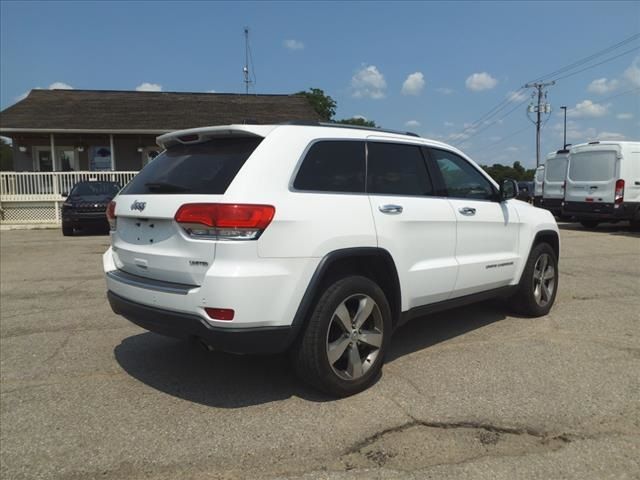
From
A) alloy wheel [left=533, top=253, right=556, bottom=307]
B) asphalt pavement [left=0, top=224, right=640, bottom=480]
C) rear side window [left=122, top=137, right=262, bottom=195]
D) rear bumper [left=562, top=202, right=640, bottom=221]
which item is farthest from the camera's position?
rear bumper [left=562, top=202, right=640, bottom=221]

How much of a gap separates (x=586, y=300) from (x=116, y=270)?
5529 millimetres

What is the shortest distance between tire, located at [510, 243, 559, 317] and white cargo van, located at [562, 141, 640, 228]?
35.0 ft

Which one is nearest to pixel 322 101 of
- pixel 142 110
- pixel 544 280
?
pixel 142 110

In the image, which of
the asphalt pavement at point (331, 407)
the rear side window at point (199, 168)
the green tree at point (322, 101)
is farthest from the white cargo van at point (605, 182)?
the green tree at point (322, 101)

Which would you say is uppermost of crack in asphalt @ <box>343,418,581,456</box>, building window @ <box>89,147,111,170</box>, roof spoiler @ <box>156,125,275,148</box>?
building window @ <box>89,147,111,170</box>

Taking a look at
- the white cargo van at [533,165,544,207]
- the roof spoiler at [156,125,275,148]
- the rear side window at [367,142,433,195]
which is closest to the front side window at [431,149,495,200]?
the rear side window at [367,142,433,195]

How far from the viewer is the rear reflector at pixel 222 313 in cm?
314

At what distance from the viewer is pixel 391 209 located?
3.96 meters

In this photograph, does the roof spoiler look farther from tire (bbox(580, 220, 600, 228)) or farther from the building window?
the building window

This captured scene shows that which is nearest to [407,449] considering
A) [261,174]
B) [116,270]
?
[261,174]

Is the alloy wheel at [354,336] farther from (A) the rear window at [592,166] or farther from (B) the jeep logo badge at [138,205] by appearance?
(A) the rear window at [592,166]

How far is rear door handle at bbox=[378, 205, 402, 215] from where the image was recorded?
3.90 metres

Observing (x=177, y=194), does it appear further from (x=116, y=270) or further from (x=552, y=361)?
(x=552, y=361)

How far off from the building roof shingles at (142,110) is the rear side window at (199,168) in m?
17.4
